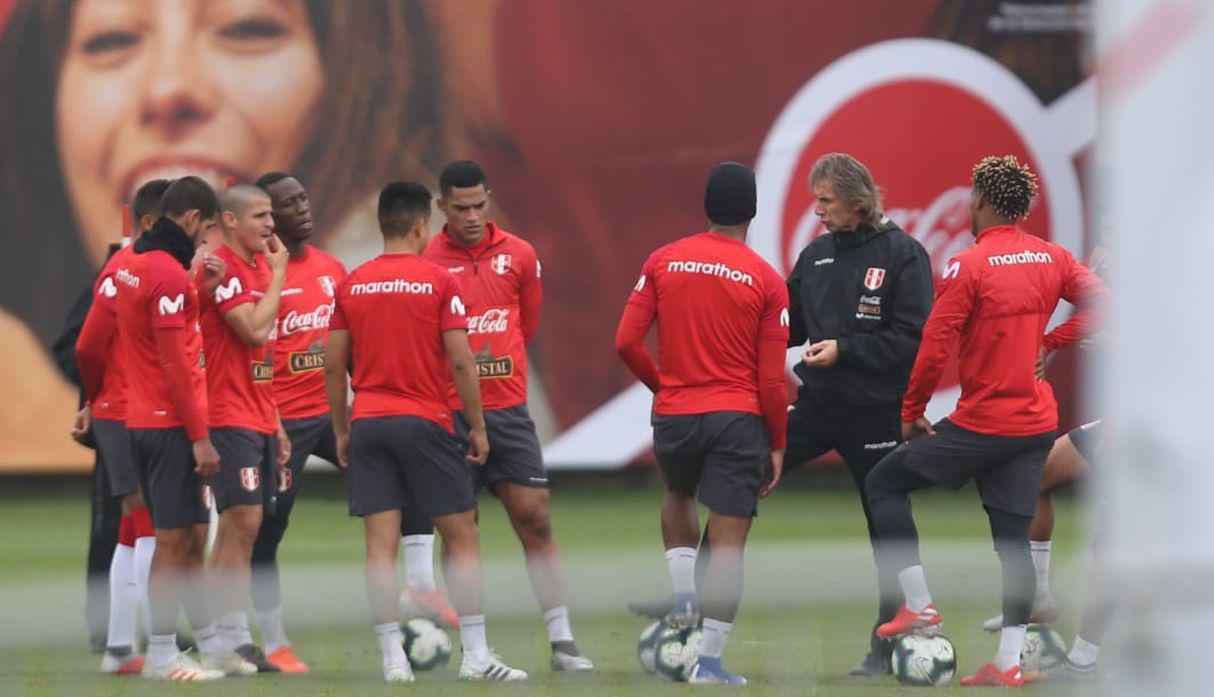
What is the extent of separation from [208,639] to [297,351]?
1.61 metres

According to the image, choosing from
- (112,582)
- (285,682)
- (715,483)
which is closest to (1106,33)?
(715,483)

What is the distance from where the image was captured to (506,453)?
7.50m

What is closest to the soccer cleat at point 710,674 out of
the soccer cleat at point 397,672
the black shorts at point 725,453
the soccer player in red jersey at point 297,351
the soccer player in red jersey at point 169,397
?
the black shorts at point 725,453

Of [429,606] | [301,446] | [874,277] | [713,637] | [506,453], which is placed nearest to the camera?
[713,637]

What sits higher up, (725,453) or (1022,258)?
(1022,258)

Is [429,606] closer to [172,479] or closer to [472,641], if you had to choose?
[472,641]

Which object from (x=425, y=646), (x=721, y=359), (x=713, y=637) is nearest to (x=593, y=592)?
(x=713, y=637)

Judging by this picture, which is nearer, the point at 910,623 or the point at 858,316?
the point at 910,623

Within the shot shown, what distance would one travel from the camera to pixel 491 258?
7633mm

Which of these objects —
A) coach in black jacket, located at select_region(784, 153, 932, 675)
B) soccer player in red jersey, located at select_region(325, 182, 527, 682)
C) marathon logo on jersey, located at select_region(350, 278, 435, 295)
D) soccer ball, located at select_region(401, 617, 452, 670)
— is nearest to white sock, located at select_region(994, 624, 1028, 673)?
coach in black jacket, located at select_region(784, 153, 932, 675)

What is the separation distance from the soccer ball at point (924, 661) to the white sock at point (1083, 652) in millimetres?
417

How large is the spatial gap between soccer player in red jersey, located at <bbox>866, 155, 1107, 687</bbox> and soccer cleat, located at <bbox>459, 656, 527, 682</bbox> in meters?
1.30

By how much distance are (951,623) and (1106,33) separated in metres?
6.90

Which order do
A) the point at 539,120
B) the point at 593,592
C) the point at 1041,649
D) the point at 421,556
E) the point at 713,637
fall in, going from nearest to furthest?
the point at 593,592, the point at 713,637, the point at 1041,649, the point at 421,556, the point at 539,120
